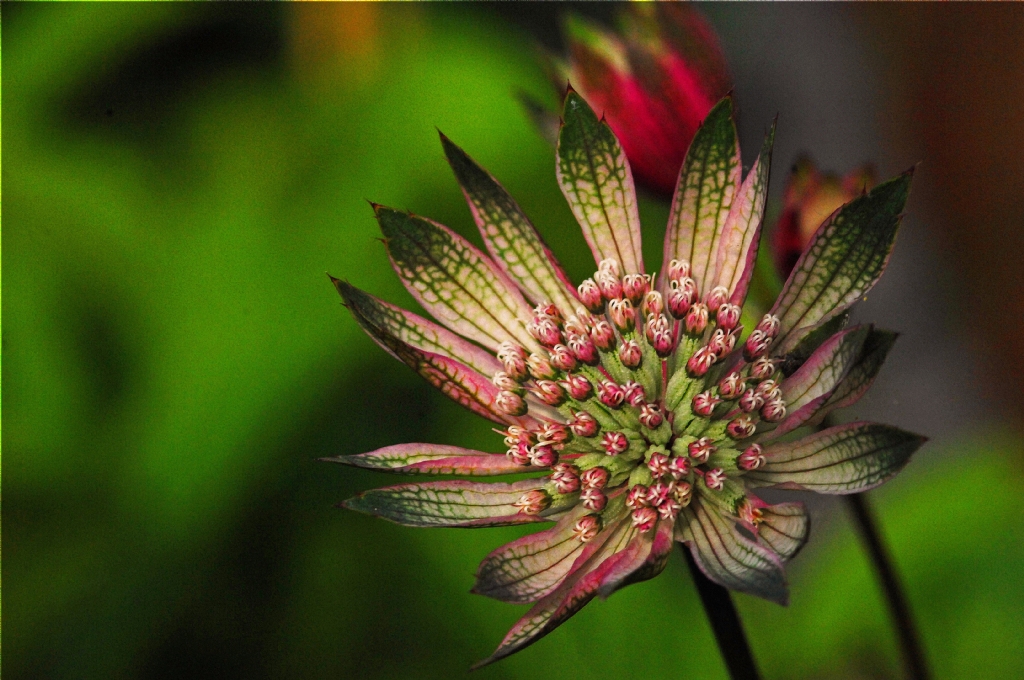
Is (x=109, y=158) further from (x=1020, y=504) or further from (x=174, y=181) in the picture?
(x=1020, y=504)


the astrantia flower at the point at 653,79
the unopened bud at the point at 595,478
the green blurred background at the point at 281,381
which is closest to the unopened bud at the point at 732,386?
the unopened bud at the point at 595,478

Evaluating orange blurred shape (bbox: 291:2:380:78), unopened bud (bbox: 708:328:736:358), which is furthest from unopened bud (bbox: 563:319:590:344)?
orange blurred shape (bbox: 291:2:380:78)

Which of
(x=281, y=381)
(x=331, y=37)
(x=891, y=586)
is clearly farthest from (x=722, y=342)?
(x=331, y=37)

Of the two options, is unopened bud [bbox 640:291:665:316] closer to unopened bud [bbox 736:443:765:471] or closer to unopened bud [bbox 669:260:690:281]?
unopened bud [bbox 669:260:690:281]

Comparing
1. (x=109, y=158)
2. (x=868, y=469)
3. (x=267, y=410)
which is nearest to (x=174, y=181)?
(x=109, y=158)

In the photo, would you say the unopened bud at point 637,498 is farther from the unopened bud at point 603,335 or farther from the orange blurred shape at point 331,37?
the orange blurred shape at point 331,37

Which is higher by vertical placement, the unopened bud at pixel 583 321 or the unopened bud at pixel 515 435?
the unopened bud at pixel 583 321
